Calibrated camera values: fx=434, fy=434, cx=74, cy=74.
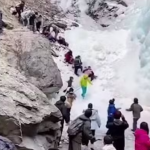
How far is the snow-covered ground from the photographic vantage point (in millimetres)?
14173

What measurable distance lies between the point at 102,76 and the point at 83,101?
8.12 feet

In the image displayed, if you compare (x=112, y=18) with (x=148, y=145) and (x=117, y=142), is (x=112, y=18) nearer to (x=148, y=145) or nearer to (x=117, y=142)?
(x=117, y=142)

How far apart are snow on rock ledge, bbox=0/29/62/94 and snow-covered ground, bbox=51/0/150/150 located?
1.13m

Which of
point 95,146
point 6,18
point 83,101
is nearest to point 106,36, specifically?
point 6,18

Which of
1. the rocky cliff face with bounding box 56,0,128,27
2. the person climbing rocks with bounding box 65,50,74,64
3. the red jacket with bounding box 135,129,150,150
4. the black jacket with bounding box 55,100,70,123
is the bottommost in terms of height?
the red jacket with bounding box 135,129,150,150

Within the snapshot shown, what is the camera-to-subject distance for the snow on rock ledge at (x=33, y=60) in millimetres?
13469

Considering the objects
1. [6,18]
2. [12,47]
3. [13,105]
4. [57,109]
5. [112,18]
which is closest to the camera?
[13,105]

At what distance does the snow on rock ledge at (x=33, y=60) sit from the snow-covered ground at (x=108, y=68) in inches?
44.4

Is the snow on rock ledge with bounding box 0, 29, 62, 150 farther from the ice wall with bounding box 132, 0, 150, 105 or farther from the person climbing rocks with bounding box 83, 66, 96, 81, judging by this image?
the ice wall with bounding box 132, 0, 150, 105

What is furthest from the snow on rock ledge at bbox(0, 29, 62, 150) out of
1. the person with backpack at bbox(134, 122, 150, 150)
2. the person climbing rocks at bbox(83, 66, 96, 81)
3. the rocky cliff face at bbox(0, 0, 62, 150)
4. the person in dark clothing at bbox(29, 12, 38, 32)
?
the person in dark clothing at bbox(29, 12, 38, 32)

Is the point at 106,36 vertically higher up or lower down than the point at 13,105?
higher up

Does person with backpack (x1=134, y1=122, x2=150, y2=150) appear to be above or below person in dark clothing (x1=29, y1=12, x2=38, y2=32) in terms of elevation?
below

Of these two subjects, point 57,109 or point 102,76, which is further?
point 102,76

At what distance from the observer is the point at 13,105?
29.8 ft
